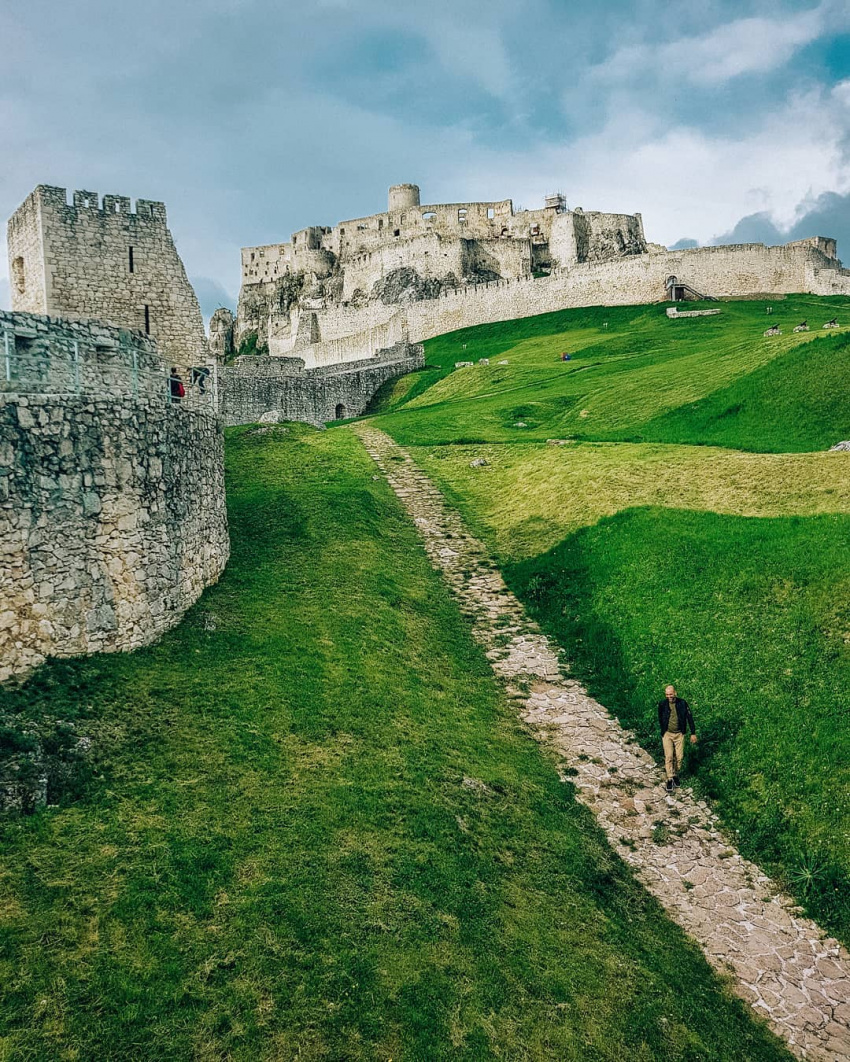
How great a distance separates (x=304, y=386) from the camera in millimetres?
50188

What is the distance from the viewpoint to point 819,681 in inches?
552

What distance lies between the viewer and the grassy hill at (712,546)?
499 inches

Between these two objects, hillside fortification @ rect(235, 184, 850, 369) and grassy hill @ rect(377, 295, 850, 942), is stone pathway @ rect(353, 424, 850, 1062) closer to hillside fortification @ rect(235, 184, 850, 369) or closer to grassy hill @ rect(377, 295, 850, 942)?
grassy hill @ rect(377, 295, 850, 942)

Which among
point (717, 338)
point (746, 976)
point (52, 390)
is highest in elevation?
point (717, 338)

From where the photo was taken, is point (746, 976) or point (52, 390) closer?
point (746, 976)

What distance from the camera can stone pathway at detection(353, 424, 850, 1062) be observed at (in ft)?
30.7

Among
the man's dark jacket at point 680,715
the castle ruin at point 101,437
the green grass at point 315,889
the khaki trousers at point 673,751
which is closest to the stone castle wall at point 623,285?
the castle ruin at point 101,437

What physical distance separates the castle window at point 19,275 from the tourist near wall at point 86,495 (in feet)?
24.1

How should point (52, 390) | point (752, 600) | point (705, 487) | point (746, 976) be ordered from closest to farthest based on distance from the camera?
point (746, 976)
point (52, 390)
point (752, 600)
point (705, 487)

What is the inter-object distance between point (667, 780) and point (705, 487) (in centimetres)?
1227

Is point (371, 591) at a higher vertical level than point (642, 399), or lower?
lower

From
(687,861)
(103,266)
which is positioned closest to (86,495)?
(103,266)

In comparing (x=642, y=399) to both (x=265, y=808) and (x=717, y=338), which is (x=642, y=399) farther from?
(x=265, y=808)

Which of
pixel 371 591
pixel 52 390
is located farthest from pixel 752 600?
pixel 52 390
